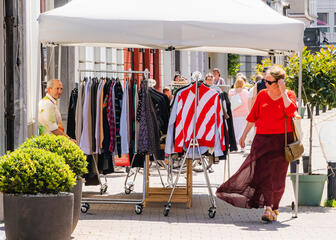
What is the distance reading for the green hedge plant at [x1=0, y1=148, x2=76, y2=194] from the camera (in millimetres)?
7297

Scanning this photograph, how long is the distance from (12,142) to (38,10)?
5.25 meters

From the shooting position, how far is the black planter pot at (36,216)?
23.8 ft

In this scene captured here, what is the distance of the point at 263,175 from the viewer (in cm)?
1044

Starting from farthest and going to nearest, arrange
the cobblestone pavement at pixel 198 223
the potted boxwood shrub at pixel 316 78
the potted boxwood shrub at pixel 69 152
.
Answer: the potted boxwood shrub at pixel 316 78 < the cobblestone pavement at pixel 198 223 < the potted boxwood shrub at pixel 69 152

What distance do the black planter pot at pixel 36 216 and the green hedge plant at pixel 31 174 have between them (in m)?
0.07

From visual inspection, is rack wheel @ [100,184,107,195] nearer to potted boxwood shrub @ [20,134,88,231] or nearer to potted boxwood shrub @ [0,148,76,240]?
potted boxwood shrub @ [20,134,88,231]

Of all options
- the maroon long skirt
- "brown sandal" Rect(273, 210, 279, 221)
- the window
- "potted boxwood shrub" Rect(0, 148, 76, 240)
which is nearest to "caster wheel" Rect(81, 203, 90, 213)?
the maroon long skirt

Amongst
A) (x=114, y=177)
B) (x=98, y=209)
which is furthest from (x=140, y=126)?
(x=114, y=177)

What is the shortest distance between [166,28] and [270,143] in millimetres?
1896

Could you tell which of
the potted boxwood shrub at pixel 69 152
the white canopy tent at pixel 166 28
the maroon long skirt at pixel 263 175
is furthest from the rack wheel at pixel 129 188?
the potted boxwood shrub at pixel 69 152

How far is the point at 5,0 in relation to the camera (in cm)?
1027

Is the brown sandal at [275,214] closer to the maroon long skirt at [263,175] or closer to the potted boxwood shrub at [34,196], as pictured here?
the maroon long skirt at [263,175]

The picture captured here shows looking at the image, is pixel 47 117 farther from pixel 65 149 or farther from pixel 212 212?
pixel 65 149

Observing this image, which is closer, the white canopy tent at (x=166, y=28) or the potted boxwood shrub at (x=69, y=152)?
the potted boxwood shrub at (x=69, y=152)
